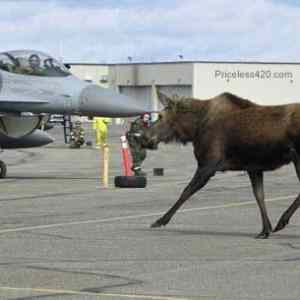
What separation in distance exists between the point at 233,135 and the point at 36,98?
12258 mm

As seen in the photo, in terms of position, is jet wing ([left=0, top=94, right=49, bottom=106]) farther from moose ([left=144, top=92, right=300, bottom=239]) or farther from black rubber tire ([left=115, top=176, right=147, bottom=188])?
moose ([left=144, top=92, right=300, bottom=239])

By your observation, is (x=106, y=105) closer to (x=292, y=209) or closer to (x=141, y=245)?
(x=292, y=209)

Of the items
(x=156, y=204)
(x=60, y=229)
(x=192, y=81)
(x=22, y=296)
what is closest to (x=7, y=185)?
(x=156, y=204)

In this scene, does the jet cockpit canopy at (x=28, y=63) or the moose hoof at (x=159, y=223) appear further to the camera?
the jet cockpit canopy at (x=28, y=63)

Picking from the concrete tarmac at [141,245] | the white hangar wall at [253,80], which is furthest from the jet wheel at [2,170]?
the white hangar wall at [253,80]

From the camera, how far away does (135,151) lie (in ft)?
79.4

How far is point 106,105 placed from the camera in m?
25.0

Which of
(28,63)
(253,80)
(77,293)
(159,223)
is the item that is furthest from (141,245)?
(253,80)

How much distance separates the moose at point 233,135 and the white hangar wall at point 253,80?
7342 centimetres

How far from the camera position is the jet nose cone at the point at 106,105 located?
24875mm

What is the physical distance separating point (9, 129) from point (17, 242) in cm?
1248

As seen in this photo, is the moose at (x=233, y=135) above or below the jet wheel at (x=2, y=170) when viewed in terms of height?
above

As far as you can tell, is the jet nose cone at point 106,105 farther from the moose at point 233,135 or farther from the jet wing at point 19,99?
the moose at point 233,135

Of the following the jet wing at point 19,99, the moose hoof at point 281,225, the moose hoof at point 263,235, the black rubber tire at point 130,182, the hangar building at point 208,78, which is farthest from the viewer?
the hangar building at point 208,78
